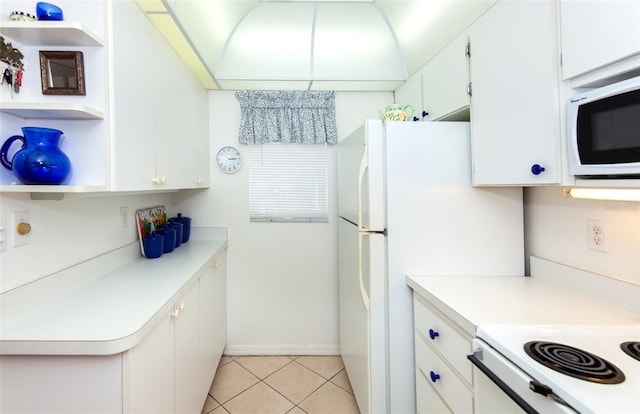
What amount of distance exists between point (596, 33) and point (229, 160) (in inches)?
94.4

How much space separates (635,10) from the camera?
0.84 metres

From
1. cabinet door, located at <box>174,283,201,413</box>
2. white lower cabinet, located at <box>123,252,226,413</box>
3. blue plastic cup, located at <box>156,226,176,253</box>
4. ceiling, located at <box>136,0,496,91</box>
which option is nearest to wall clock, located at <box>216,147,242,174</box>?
ceiling, located at <box>136,0,496,91</box>

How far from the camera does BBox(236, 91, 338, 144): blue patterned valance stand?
2572 mm

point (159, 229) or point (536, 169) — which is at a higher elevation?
point (536, 169)

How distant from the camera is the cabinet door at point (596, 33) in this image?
85 centimetres

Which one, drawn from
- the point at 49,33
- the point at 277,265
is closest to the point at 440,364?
the point at 277,265

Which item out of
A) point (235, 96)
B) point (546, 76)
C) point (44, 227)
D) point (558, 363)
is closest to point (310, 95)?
point (235, 96)

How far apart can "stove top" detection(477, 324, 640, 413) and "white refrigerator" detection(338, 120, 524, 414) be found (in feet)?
2.00

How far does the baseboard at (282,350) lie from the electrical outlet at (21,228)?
74.6 inches

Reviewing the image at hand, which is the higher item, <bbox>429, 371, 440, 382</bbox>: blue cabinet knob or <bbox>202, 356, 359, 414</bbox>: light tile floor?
<bbox>429, 371, 440, 382</bbox>: blue cabinet knob

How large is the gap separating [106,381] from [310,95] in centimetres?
236

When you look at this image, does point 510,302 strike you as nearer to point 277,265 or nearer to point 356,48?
point 277,265

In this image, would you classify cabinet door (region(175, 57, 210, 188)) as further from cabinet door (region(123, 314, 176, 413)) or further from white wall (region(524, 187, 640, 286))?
white wall (region(524, 187, 640, 286))

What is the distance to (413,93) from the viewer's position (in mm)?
2221
